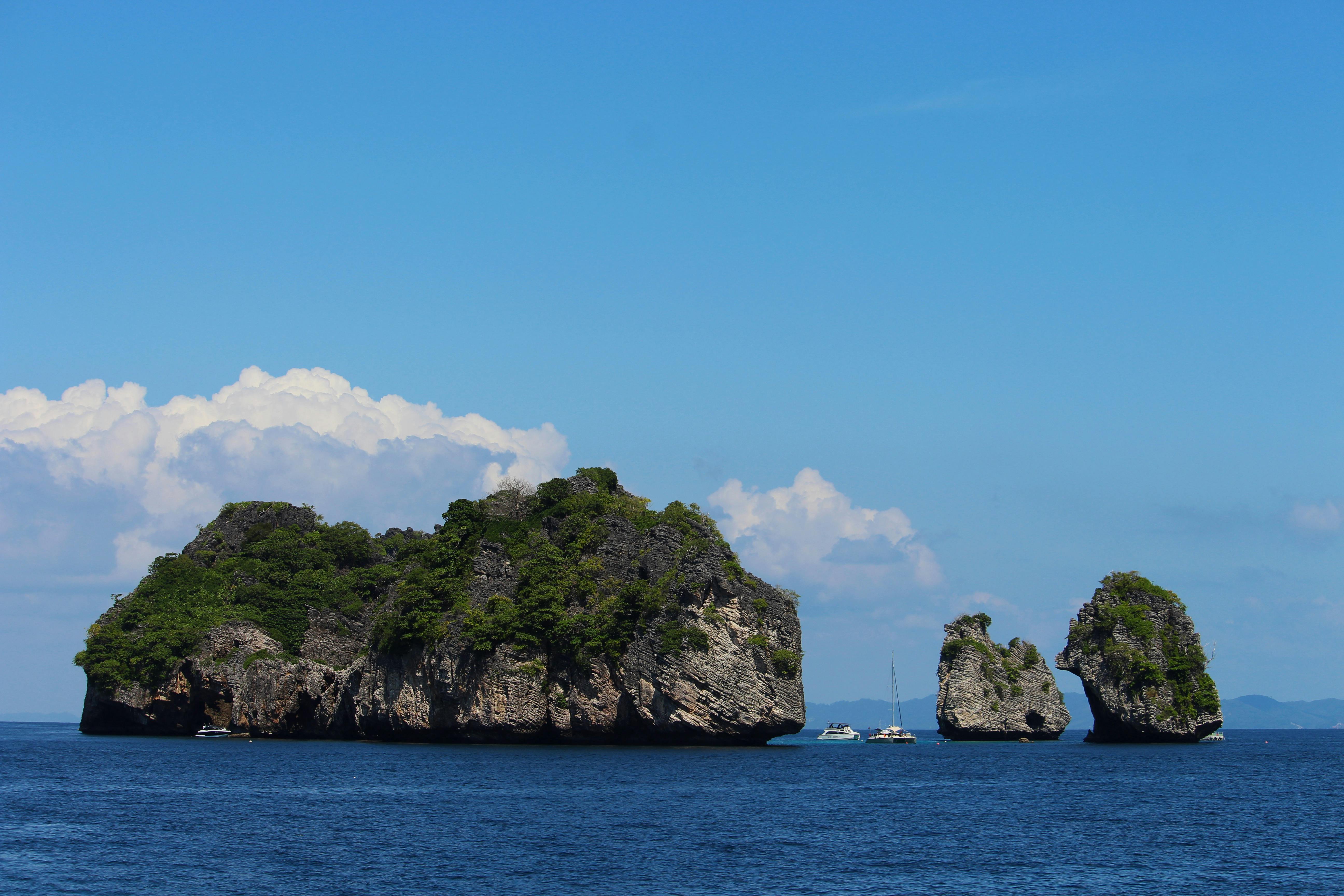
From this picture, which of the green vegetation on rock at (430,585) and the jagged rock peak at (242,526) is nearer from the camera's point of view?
the green vegetation on rock at (430,585)

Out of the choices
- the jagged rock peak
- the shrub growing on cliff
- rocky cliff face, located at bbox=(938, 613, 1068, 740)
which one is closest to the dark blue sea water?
the shrub growing on cliff

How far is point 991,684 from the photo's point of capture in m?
104

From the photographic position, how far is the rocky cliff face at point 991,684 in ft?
340

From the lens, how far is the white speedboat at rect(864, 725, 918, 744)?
123500 mm

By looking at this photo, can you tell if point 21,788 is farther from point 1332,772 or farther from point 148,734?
point 1332,772

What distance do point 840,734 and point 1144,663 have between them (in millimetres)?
53169

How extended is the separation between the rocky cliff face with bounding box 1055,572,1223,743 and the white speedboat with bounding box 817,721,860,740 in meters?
44.4

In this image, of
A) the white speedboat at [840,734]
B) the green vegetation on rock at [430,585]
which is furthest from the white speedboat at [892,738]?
the green vegetation on rock at [430,585]

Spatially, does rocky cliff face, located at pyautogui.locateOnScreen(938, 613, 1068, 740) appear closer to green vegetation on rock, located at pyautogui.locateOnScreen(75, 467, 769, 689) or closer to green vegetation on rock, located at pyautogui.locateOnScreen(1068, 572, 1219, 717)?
Result: green vegetation on rock, located at pyautogui.locateOnScreen(1068, 572, 1219, 717)

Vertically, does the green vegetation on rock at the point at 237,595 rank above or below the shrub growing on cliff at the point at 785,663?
above

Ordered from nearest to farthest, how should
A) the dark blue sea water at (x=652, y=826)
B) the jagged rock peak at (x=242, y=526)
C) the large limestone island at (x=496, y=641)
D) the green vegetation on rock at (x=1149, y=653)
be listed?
the dark blue sea water at (x=652, y=826) < the large limestone island at (x=496, y=641) < the green vegetation on rock at (x=1149, y=653) < the jagged rock peak at (x=242, y=526)

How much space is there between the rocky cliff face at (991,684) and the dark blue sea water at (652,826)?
22208mm

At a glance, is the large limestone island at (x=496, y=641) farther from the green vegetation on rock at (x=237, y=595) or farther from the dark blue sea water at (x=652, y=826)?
the dark blue sea water at (x=652, y=826)

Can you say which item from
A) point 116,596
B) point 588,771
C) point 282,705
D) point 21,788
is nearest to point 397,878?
point 588,771
